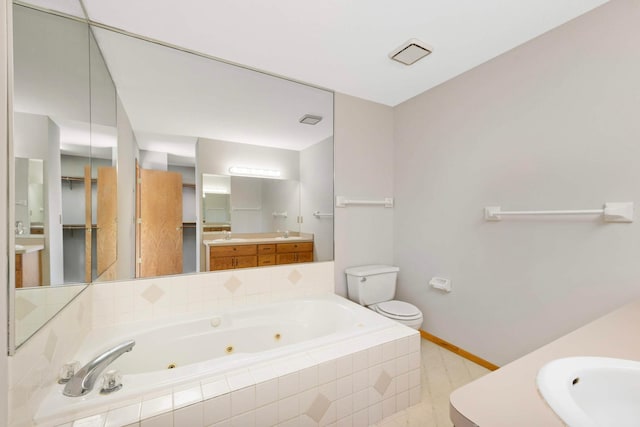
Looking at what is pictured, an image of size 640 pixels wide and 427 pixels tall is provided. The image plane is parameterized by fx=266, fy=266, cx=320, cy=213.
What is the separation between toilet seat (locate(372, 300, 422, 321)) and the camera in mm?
2012

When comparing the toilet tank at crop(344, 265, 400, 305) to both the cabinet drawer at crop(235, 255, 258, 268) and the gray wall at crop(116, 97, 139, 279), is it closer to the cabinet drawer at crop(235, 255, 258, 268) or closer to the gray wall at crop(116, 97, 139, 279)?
the cabinet drawer at crop(235, 255, 258, 268)

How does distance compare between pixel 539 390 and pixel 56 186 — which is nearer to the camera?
pixel 539 390

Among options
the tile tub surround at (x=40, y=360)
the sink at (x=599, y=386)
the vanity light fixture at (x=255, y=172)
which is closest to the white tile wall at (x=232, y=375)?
the tile tub surround at (x=40, y=360)

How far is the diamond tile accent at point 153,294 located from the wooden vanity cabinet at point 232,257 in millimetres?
343

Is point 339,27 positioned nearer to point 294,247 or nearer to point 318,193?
point 318,193

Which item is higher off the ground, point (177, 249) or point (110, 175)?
point (110, 175)

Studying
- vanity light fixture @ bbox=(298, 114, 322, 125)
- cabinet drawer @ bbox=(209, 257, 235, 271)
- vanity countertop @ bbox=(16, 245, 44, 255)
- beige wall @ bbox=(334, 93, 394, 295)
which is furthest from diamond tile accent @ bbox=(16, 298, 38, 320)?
vanity light fixture @ bbox=(298, 114, 322, 125)

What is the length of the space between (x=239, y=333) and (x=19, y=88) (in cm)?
162

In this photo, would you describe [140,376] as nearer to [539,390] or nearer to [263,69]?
[539,390]

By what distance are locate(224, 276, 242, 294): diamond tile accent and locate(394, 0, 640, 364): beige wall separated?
5.14 ft

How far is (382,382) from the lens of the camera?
1436 mm

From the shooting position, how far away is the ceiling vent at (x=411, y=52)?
1.71 metres

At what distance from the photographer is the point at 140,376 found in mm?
1109

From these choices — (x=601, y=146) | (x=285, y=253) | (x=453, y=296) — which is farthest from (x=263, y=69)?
(x=453, y=296)
